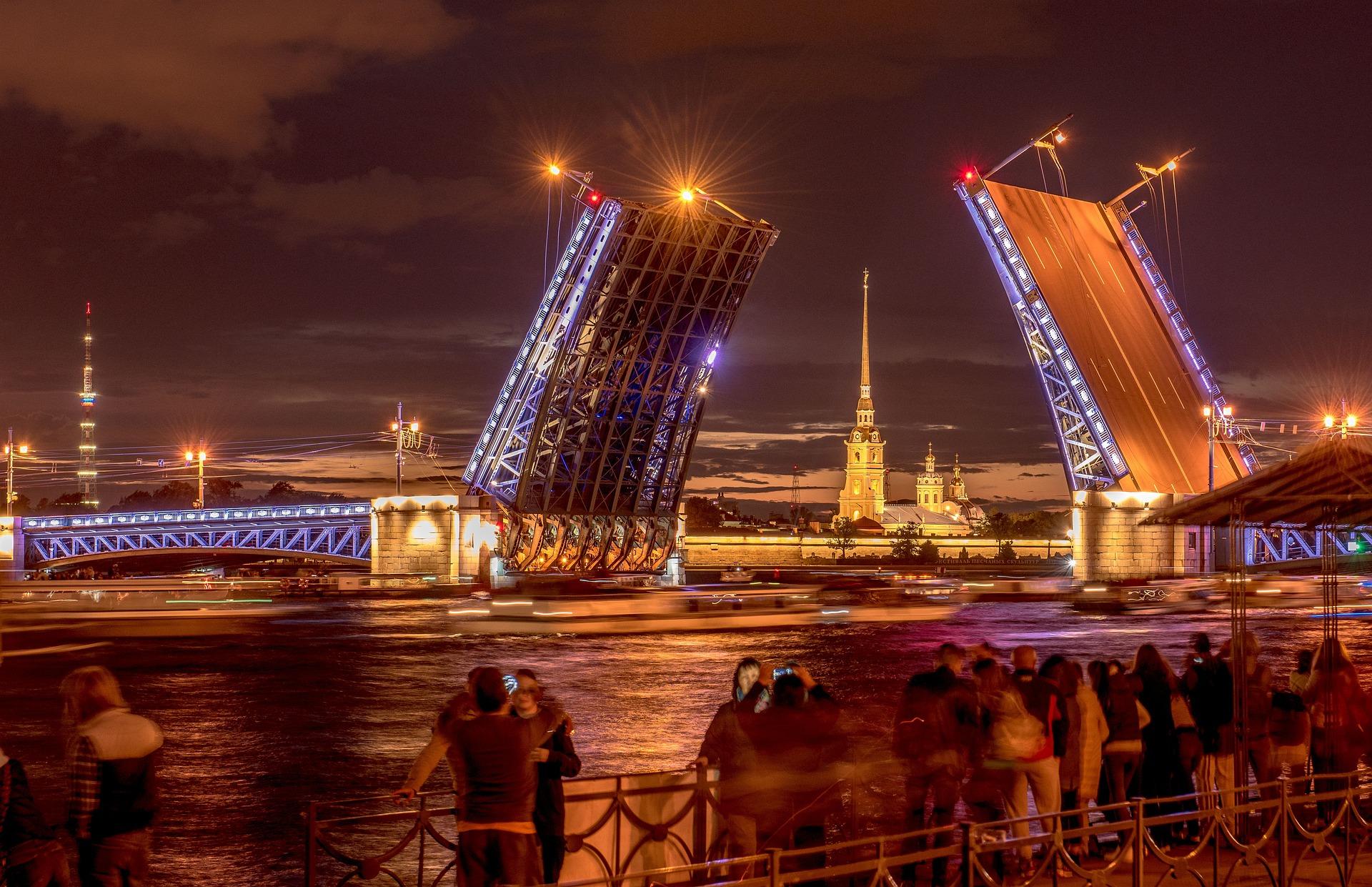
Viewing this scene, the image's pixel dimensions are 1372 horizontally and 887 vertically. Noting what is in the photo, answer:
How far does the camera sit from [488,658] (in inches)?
958

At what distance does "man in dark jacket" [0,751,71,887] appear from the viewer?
518 centimetres

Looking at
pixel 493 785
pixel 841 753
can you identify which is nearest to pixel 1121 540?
pixel 841 753

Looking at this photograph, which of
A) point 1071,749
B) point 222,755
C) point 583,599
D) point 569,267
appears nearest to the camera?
point 1071,749

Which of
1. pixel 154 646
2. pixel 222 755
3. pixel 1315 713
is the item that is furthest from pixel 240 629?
pixel 1315 713

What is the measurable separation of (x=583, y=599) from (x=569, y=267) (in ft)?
52.4

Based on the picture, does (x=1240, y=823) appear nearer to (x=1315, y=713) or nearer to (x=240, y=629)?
(x=1315, y=713)

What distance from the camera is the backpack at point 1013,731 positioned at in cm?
745

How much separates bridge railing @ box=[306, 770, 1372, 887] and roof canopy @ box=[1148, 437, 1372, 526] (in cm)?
173

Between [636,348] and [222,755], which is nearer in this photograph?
[222,755]

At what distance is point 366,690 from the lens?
19703mm

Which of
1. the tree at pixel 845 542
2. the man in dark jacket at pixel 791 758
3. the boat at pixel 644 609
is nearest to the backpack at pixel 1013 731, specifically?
the man in dark jacket at pixel 791 758

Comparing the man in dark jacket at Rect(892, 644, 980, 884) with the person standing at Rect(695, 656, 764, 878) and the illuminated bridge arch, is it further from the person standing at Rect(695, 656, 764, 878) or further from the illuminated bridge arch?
the illuminated bridge arch

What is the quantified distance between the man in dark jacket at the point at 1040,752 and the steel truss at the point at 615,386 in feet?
109

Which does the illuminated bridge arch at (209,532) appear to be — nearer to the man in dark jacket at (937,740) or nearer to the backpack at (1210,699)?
the backpack at (1210,699)
